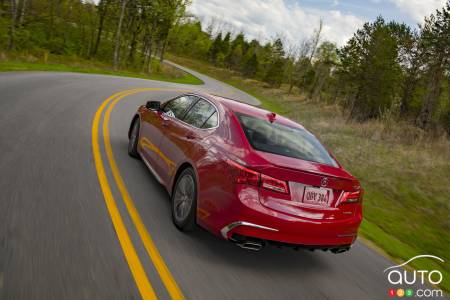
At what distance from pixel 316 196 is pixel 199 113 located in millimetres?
2160

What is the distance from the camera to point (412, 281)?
16.9 ft

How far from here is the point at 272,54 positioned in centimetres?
8350

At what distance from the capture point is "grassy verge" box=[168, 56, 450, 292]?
7.12m

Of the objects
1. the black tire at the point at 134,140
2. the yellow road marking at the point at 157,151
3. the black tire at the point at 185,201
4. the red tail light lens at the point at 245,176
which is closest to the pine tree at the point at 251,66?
the black tire at the point at 134,140

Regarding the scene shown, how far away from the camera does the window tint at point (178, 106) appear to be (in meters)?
5.93

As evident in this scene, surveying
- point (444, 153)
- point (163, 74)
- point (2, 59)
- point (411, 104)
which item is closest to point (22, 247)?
point (444, 153)

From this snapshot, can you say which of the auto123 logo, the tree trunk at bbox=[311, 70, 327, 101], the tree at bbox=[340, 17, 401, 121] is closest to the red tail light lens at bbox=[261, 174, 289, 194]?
the auto123 logo

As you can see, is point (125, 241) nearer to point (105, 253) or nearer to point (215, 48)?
point (105, 253)

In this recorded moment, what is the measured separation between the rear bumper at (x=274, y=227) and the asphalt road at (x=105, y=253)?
46 centimetres

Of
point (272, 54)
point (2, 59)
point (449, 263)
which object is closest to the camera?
point (449, 263)

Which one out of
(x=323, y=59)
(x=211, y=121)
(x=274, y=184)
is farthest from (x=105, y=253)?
(x=323, y=59)

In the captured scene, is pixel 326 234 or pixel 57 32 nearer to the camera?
pixel 326 234

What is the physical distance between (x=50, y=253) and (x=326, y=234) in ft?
8.80

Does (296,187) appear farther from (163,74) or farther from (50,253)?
(163,74)
